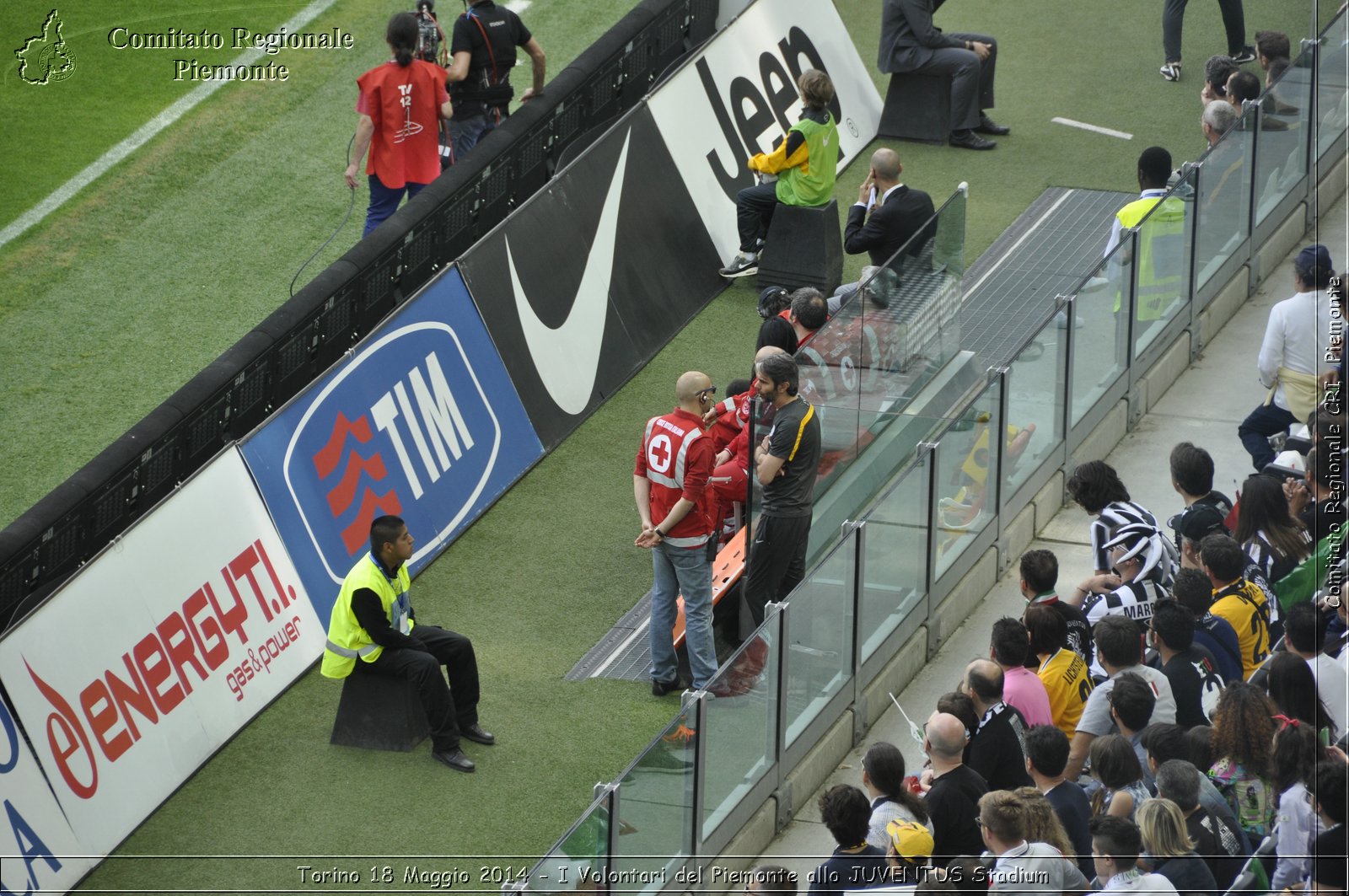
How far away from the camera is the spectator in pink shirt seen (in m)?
9.75

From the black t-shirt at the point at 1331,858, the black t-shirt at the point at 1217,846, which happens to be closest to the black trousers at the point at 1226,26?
the black t-shirt at the point at 1217,846

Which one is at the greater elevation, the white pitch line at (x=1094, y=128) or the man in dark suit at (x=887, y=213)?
the man in dark suit at (x=887, y=213)

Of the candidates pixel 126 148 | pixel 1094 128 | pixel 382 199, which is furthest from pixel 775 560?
pixel 126 148

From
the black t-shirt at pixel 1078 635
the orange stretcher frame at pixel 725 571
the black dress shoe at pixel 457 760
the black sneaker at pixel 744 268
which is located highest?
the black t-shirt at pixel 1078 635

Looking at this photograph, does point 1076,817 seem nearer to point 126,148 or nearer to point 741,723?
point 741,723

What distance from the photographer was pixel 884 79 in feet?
64.3

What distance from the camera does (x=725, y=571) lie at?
1267 centimetres

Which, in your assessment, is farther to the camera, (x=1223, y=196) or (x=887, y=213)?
(x=1223, y=196)

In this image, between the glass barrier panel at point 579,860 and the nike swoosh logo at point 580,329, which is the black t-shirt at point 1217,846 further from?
the nike swoosh logo at point 580,329

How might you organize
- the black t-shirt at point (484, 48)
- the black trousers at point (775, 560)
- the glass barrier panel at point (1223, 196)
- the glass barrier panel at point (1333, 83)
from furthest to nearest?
the glass barrier panel at point (1333, 83), the black t-shirt at point (484, 48), the glass barrier panel at point (1223, 196), the black trousers at point (775, 560)

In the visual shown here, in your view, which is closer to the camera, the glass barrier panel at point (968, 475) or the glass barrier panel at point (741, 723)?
the glass barrier panel at point (741, 723)

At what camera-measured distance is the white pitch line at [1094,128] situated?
61.5 ft

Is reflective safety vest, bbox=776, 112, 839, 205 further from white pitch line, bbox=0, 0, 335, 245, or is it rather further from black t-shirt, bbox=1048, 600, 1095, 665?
white pitch line, bbox=0, 0, 335, 245

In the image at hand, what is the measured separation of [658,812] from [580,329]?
19.0ft
